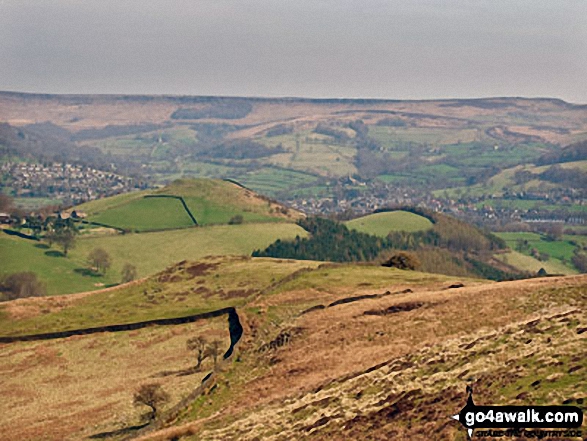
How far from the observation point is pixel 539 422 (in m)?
35.5

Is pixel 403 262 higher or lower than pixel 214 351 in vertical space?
higher

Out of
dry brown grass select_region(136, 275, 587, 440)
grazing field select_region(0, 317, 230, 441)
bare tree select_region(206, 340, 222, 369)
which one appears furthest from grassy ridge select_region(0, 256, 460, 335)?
dry brown grass select_region(136, 275, 587, 440)

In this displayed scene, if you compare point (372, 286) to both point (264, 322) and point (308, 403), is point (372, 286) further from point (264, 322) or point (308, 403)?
point (308, 403)

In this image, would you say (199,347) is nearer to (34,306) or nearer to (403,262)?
(34,306)

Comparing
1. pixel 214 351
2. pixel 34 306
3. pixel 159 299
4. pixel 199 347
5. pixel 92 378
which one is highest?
pixel 214 351

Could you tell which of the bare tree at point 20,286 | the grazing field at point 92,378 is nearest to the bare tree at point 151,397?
the grazing field at point 92,378

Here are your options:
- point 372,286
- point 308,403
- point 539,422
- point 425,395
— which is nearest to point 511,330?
point 425,395

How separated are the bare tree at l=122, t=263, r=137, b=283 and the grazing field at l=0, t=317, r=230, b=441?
302 feet

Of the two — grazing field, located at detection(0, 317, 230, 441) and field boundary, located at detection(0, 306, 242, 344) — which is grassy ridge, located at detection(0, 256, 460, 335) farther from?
grazing field, located at detection(0, 317, 230, 441)

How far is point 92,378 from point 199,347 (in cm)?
1325

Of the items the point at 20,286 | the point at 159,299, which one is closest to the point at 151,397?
the point at 159,299

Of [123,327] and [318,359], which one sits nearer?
[318,359]

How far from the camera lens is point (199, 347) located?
81.2 metres

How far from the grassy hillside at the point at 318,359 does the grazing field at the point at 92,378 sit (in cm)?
26
